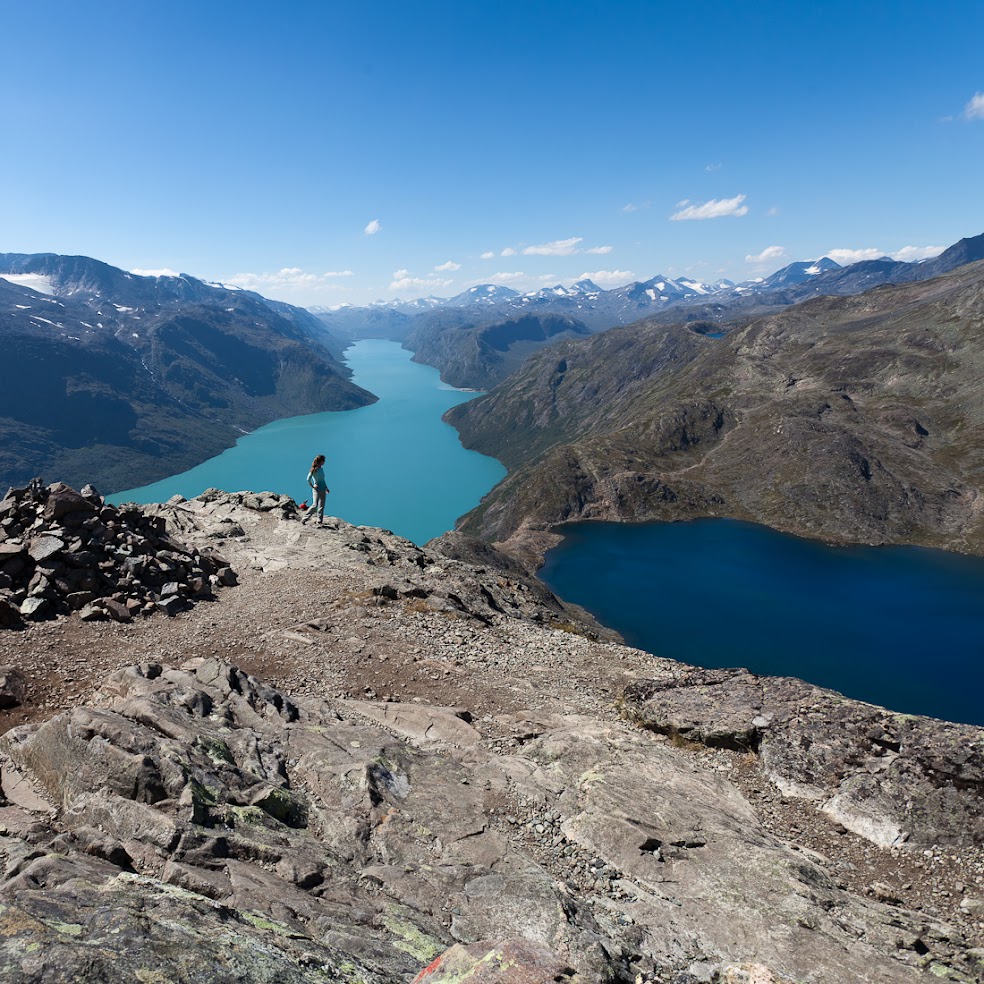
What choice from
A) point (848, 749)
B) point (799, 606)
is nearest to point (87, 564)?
point (848, 749)

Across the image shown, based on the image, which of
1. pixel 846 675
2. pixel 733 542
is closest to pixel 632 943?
pixel 846 675

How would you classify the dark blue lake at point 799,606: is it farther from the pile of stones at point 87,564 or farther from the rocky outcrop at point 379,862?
the rocky outcrop at point 379,862

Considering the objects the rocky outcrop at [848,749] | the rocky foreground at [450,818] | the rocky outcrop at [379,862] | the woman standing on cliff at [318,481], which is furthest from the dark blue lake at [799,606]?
the rocky outcrop at [379,862]

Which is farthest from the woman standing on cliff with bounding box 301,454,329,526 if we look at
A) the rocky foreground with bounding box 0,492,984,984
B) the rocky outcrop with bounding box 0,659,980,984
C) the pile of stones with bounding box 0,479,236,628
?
the rocky outcrop with bounding box 0,659,980,984

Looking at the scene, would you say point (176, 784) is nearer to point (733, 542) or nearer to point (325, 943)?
point (325, 943)

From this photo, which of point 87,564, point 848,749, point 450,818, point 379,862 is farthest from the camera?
point 87,564

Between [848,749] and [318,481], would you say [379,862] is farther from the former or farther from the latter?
[318,481]
